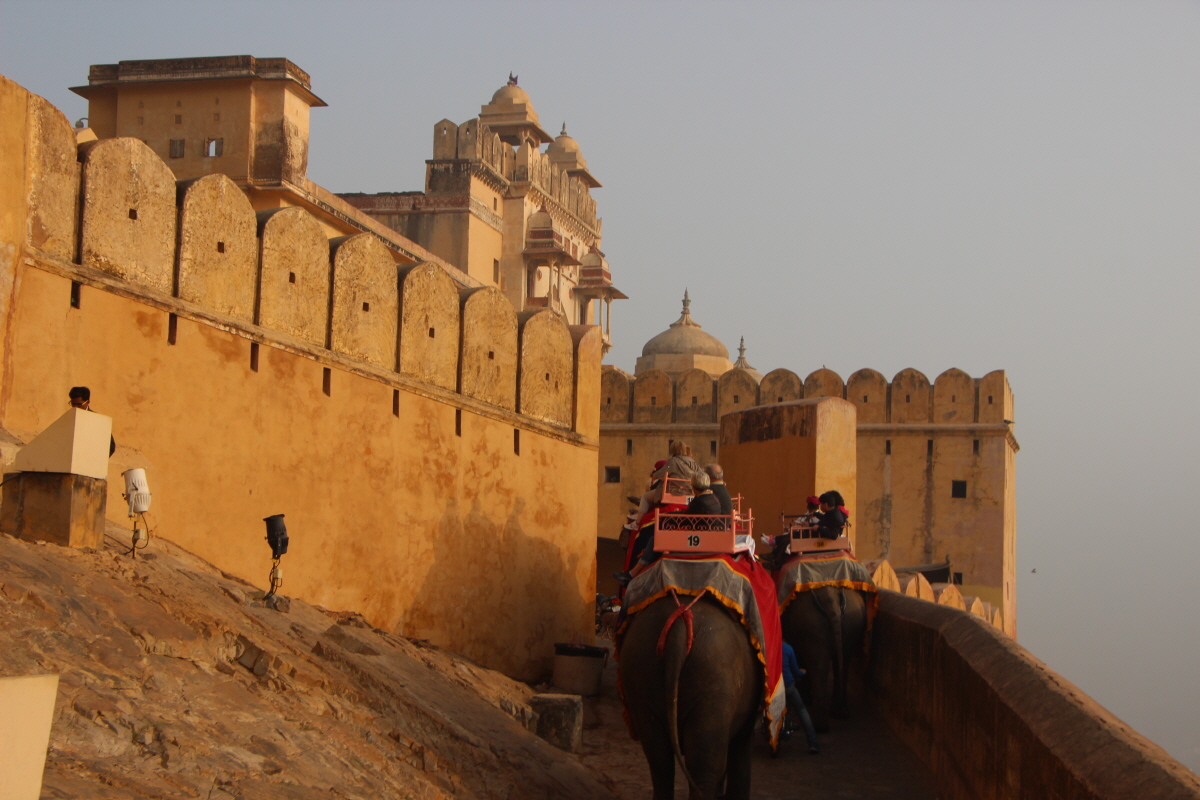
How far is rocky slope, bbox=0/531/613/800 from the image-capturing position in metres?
4.48

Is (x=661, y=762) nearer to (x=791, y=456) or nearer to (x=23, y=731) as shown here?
(x=23, y=731)

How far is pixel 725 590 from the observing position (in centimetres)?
629

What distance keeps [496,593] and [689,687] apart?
5.99m

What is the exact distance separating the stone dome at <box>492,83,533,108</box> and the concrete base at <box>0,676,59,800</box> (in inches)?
1616

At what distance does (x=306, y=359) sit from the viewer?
973 cm

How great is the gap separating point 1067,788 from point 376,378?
7.20 m

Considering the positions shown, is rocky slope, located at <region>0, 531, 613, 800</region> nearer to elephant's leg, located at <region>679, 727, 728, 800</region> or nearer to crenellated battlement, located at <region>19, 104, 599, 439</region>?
elephant's leg, located at <region>679, 727, 728, 800</region>

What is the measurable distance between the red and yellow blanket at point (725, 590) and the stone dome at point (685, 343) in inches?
1176

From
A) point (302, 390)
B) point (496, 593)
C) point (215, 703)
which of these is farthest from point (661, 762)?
point (496, 593)

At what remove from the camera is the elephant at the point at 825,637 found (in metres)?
9.12

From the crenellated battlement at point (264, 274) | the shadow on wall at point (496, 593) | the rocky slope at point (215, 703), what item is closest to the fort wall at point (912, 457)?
the shadow on wall at point (496, 593)

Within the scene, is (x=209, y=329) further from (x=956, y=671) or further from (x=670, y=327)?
(x=670, y=327)

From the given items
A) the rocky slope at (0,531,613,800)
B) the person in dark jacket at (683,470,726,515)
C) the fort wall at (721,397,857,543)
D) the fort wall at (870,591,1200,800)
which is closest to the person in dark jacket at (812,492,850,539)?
the fort wall at (870,591,1200,800)

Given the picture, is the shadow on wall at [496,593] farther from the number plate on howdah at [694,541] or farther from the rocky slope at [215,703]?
the number plate on howdah at [694,541]
